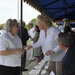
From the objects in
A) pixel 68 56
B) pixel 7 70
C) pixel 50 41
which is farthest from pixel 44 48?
pixel 68 56

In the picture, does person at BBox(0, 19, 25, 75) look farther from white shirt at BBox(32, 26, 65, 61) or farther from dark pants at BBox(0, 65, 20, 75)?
white shirt at BBox(32, 26, 65, 61)

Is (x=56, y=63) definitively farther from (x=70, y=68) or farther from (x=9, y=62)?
(x=70, y=68)

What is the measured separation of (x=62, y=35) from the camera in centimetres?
334

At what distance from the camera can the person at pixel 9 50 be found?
13.5 ft

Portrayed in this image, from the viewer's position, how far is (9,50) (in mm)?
4113

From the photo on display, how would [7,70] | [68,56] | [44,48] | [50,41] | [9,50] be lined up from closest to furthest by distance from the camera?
[68,56], [9,50], [7,70], [50,41], [44,48]

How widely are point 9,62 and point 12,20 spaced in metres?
0.64

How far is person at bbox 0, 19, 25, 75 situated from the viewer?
13.5 feet

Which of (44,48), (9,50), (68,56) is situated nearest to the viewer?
(68,56)

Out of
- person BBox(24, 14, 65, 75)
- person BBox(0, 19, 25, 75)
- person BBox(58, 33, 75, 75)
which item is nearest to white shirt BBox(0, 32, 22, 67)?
person BBox(0, 19, 25, 75)

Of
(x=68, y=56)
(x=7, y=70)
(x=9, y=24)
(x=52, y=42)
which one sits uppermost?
(x=9, y=24)

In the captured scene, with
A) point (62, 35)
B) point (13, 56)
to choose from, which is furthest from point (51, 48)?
point (62, 35)

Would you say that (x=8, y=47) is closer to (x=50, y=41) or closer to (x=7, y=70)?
(x=7, y=70)

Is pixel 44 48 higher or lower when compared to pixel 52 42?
lower
